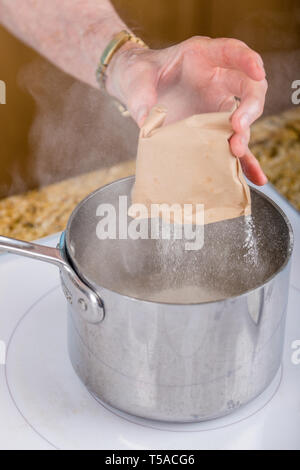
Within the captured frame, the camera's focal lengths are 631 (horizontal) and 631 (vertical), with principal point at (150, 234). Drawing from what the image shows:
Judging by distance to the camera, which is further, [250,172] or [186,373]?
[250,172]

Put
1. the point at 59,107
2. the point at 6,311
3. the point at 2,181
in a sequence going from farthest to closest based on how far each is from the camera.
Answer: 1. the point at 2,181
2. the point at 59,107
3. the point at 6,311

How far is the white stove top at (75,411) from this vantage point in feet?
2.06

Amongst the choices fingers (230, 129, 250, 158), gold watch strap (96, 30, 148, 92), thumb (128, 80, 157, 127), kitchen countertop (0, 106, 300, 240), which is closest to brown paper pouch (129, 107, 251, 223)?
fingers (230, 129, 250, 158)

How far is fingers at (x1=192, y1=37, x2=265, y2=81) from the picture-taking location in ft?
2.33

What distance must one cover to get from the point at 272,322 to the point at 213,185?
157 millimetres

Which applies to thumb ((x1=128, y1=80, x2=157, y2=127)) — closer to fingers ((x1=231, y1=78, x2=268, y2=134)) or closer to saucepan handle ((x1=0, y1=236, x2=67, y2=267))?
fingers ((x1=231, y1=78, x2=268, y2=134))

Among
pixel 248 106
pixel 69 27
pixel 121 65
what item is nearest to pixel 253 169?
pixel 248 106

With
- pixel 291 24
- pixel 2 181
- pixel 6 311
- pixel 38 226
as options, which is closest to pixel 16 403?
pixel 6 311

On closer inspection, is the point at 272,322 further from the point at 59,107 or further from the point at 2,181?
the point at 2,181

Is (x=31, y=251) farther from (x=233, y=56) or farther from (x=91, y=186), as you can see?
(x=91, y=186)

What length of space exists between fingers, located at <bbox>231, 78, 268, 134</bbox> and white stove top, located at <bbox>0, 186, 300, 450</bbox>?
Answer: 255 mm

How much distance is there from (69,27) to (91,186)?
46 centimetres

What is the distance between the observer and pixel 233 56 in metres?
0.74

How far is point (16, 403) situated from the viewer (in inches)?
26.3
